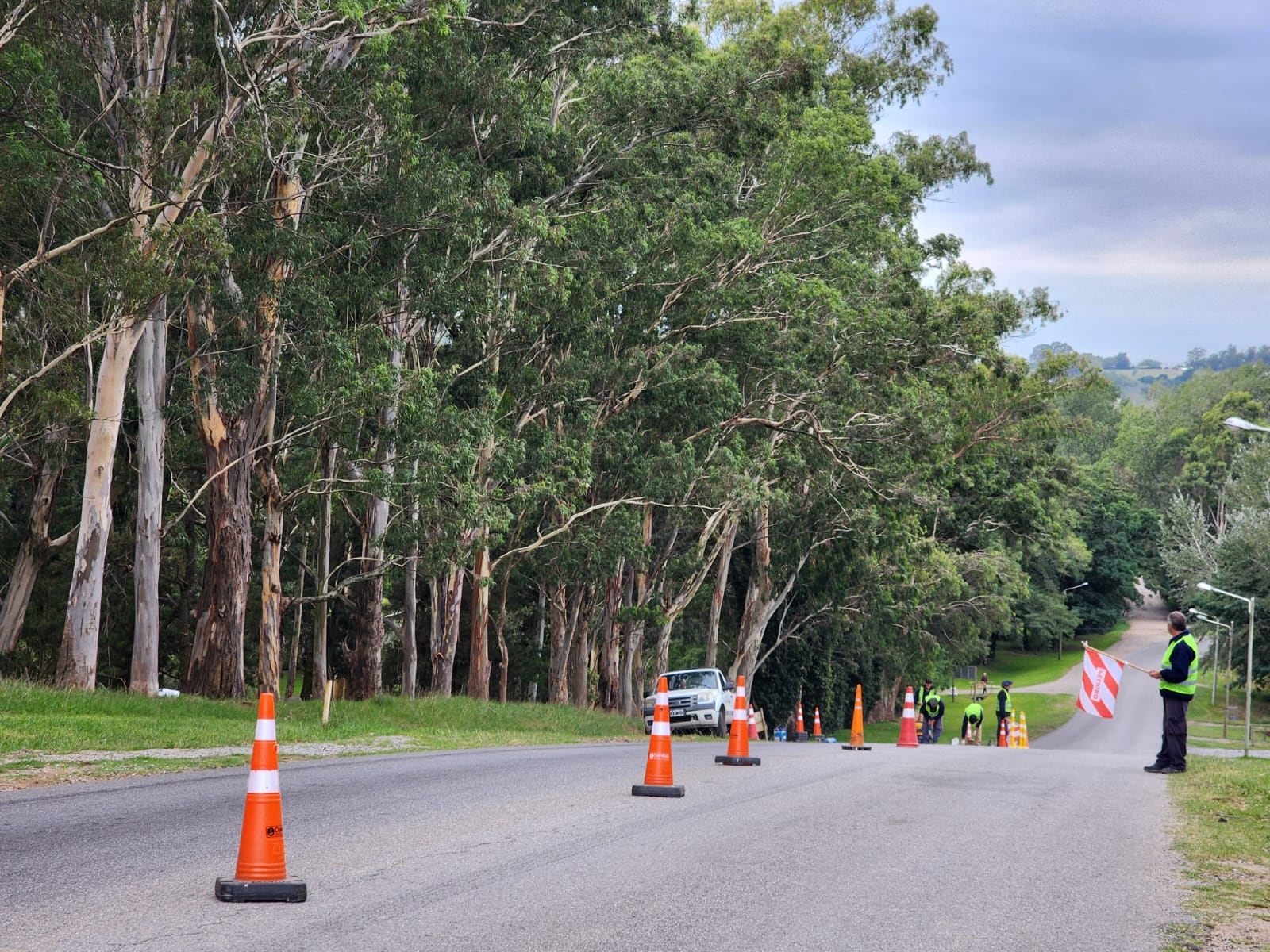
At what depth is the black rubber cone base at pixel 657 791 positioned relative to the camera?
1179 centimetres

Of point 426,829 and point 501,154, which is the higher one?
point 501,154

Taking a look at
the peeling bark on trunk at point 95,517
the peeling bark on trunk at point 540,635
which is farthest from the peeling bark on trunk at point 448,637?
the peeling bark on trunk at point 540,635

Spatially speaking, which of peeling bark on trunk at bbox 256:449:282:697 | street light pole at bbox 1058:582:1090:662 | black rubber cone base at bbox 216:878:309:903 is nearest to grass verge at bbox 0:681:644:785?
peeling bark on trunk at bbox 256:449:282:697

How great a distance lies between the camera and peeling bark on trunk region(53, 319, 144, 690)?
22.8 metres

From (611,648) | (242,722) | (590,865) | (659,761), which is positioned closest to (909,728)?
(242,722)

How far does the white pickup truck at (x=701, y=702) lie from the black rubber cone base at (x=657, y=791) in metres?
19.2

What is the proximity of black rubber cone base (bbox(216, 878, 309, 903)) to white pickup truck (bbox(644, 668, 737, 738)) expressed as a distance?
24.5 m

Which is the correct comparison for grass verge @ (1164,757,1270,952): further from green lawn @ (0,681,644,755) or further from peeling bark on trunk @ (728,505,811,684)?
peeling bark on trunk @ (728,505,811,684)

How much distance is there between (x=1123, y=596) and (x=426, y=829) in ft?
379

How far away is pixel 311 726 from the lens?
21141 millimetres

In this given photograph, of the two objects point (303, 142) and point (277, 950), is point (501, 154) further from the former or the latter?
point (277, 950)

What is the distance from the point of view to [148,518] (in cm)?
2433

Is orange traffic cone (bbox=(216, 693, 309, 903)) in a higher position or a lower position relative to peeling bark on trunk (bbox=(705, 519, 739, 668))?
lower

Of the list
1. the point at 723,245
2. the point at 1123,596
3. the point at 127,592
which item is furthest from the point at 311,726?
the point at 1123,596
